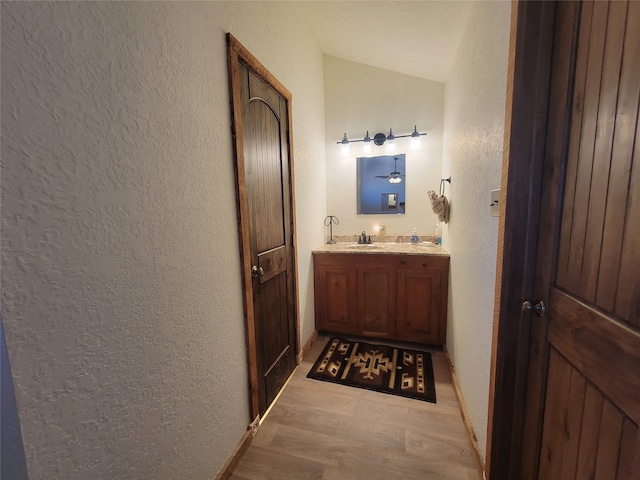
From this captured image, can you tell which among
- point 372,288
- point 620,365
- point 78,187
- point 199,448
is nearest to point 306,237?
point 372,288

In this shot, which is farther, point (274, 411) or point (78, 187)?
point (274, 411)

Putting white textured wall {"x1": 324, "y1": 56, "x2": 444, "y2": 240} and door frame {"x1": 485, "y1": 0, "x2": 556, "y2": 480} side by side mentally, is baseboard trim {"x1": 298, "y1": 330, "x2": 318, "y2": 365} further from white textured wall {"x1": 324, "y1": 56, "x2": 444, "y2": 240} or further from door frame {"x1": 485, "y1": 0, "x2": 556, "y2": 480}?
door frame {"x1": 485, "y1": 0, "x2": 556, "y2": 480}

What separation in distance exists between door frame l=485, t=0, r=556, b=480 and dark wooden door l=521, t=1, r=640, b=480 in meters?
0.02

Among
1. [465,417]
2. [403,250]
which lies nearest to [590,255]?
[465,417]

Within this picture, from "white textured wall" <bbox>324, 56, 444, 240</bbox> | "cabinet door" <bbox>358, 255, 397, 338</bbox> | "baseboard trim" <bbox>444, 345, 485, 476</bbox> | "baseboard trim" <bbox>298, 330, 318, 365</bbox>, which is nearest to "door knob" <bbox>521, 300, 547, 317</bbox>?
"baseboard trim" <bbox>444, 345, 485, 476</bbox>

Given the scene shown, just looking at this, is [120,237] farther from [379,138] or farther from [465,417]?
[379,138]

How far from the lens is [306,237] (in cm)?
226

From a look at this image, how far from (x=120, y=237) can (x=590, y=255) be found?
1.31 m

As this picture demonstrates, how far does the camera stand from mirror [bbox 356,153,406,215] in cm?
269

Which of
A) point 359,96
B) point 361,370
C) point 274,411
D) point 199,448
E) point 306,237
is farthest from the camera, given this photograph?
point 359,96

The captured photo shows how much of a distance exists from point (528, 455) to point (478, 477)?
1.13 ft

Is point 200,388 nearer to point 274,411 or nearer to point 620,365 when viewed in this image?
point 274,411

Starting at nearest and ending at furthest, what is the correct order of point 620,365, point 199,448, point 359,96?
→ point 620,365 < point 199,448 < point 359,96

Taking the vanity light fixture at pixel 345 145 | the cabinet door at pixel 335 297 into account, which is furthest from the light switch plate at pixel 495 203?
the vanity light fixture at pixel 345 145
